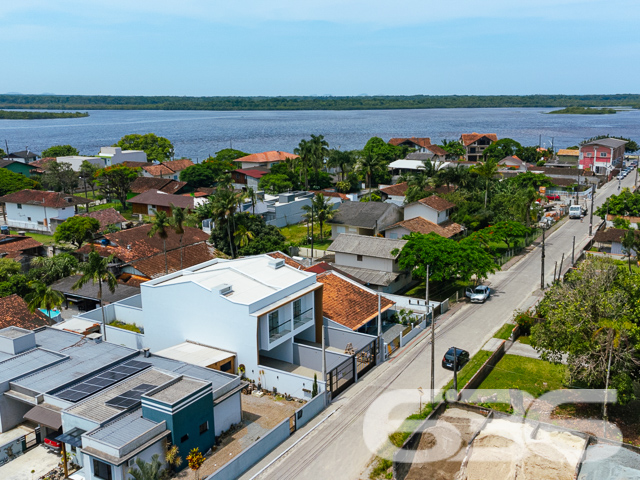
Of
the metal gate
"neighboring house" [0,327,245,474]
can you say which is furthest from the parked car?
"neighboring house" [0,327,245,474]

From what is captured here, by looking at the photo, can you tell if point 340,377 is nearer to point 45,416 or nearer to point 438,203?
point 45,416

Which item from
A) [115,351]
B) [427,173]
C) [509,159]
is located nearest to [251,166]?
[427,173]

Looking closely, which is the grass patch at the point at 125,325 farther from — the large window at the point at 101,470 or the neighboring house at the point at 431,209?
the neighboring house at the point at 431,209

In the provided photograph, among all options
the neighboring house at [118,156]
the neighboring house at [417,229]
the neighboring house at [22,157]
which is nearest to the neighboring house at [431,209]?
the neighboring house at [417,229]

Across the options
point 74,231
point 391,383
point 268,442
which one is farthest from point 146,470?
point 74,231

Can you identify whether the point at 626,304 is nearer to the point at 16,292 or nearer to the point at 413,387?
the point at 413,387
